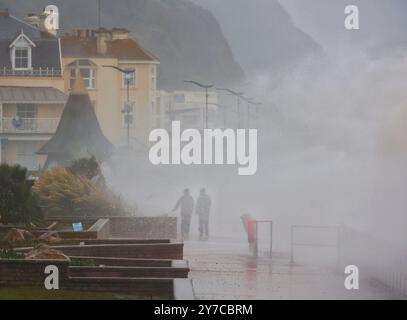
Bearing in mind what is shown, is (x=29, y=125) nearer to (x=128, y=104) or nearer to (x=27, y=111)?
(x=27, y=111)

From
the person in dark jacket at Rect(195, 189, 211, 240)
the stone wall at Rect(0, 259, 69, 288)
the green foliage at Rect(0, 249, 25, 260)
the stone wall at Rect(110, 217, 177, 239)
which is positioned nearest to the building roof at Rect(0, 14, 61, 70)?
the stone wall at Rect(110, 217, 177, 239)

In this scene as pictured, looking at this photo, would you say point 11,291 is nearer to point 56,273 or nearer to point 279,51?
point 56,273

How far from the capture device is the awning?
882 inches

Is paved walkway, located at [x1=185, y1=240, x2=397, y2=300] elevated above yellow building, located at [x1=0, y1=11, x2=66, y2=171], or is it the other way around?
yellow building, located at [x1=0, y1=11, x2=66, y2=171]

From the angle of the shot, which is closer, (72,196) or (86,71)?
(86,71)

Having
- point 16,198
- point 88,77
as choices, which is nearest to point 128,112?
point 88,77

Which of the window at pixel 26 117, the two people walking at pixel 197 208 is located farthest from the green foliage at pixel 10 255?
the two people walking at pixel 197 208

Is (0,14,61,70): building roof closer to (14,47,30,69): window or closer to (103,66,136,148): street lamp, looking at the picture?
(14,47,30,69): window

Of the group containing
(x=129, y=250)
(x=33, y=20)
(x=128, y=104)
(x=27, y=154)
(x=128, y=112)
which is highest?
(x=33, y=20)

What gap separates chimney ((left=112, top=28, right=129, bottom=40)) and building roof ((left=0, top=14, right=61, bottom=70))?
2.50 feet

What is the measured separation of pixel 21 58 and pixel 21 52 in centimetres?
21

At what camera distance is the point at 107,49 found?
22766mm

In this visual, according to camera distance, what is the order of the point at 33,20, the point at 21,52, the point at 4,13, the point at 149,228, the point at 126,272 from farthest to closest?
the point at 149,228
the point at 21,52
the point at 33,20
the point at 4,13
the point at 126,272

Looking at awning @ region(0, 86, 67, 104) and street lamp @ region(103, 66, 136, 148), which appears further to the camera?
street lamp @ region(103, 66, 136, 148)
